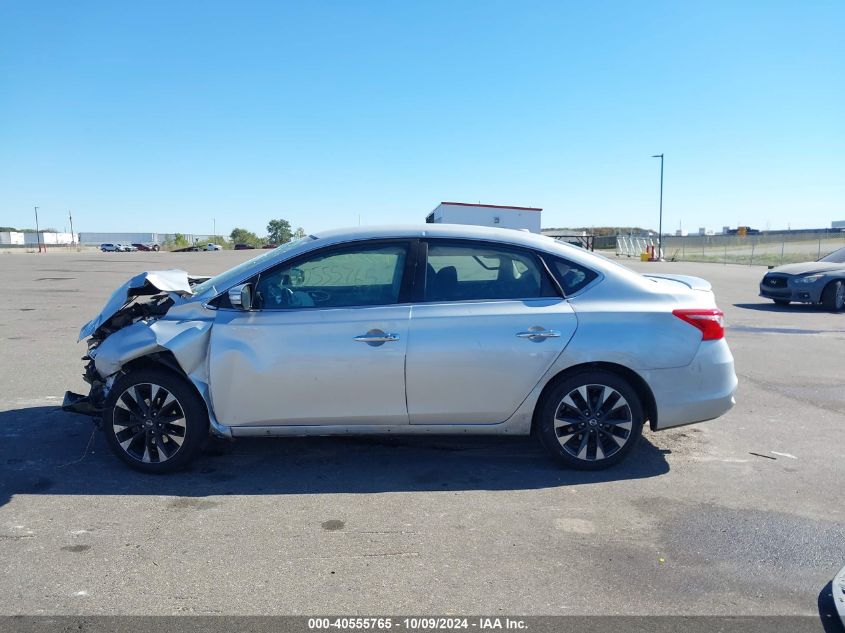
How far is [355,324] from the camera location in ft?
14.5

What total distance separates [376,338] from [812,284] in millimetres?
13111

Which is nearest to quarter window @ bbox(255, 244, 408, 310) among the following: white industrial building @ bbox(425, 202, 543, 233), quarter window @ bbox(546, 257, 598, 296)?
quarter window @ bbox(546, 257, 598, 296)

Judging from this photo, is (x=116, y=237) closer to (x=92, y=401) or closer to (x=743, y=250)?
(x=743, y=250)

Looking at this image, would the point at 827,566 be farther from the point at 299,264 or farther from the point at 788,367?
the point at 788,367

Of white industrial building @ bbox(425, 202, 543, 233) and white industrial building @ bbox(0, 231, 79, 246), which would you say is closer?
white industrial building @ bbox(425, 202, 543, 233)

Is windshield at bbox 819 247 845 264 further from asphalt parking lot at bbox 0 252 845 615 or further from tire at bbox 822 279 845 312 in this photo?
asphalt parking lot at bbox 0 252 845 615

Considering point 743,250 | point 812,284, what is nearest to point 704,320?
point 812,284

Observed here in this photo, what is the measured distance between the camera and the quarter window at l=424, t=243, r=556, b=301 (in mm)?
4625

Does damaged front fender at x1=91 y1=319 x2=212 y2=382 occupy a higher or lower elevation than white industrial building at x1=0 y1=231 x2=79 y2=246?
lower

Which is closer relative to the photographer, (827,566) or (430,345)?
(827,566)

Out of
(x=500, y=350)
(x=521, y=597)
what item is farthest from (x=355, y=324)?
(x=521, y=597)

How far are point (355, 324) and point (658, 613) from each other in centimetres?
245

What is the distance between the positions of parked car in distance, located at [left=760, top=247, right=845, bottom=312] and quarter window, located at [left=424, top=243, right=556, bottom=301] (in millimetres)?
12108

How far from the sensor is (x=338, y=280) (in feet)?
15.5
